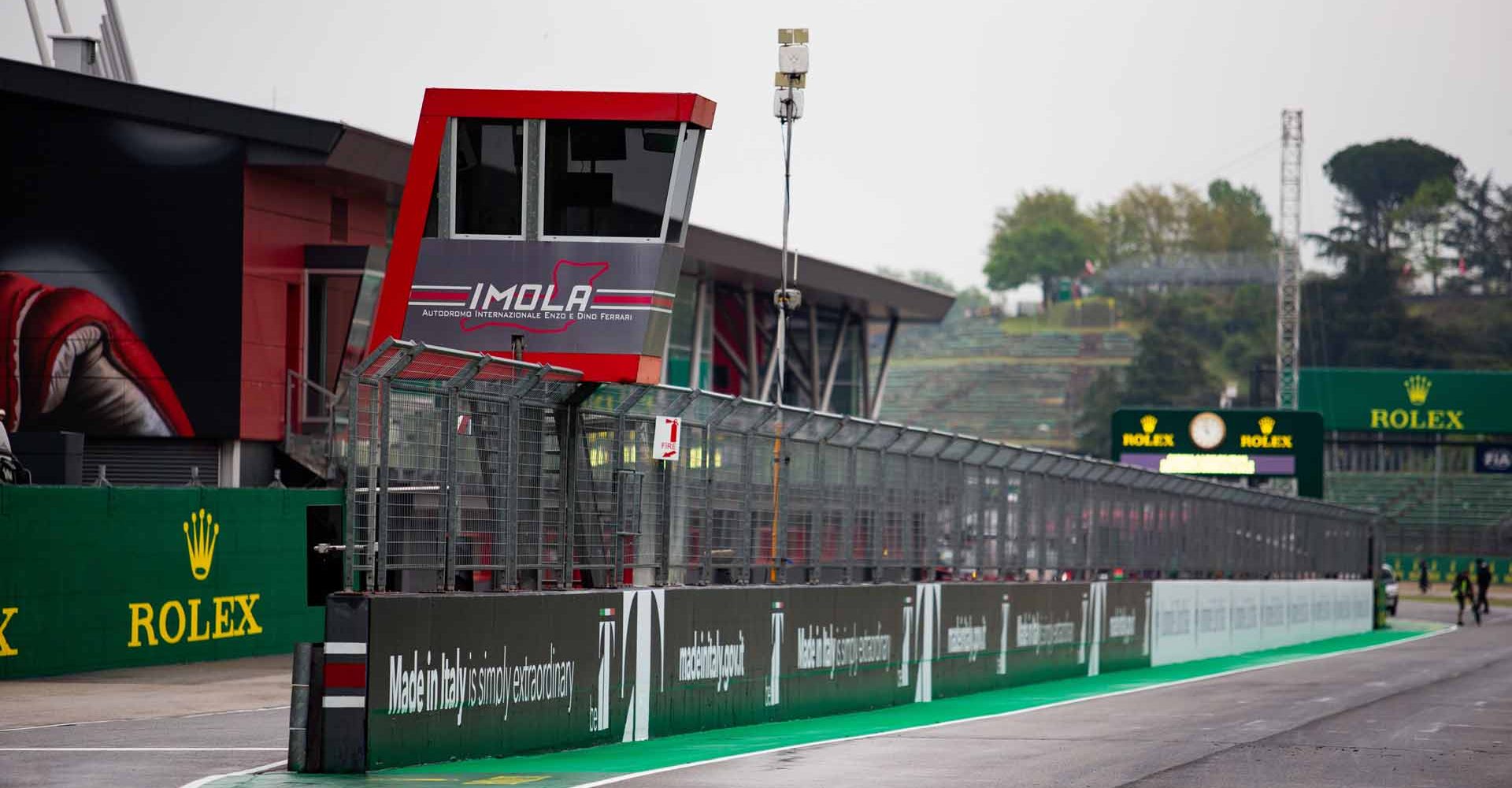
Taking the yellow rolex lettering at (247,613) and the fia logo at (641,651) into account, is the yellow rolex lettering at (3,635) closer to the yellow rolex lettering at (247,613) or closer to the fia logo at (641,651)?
the yellow rolex lettering at (247,613)

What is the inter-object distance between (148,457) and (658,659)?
17924mm

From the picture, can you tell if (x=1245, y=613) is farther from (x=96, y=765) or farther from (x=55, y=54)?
(x=96, y=765)

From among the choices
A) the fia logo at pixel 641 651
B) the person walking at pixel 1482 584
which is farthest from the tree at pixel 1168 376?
the fia logo at pixel 641 651

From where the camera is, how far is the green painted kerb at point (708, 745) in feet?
40.4

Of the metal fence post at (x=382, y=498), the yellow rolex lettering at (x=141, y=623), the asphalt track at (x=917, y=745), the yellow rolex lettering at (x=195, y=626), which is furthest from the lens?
the yellow rolex lettering at (x=195, y=626)

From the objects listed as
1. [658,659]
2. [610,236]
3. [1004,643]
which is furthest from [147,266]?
[658,659]

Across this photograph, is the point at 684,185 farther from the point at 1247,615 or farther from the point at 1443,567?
the point at 1443,567

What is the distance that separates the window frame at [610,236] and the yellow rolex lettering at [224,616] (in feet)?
22.2


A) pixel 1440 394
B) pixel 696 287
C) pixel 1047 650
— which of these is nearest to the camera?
pixel 1047 650

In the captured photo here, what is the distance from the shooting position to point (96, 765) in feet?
42.2

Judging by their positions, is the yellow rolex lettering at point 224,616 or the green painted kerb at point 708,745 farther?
the yellow rolex lettering at point 224,616

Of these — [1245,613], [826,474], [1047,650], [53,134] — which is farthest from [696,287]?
[826,474]

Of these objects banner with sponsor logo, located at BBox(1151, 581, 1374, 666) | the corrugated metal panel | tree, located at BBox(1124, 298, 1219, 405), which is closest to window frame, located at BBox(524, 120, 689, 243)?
the corrugated metal panel

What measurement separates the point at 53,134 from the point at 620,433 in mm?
18372
